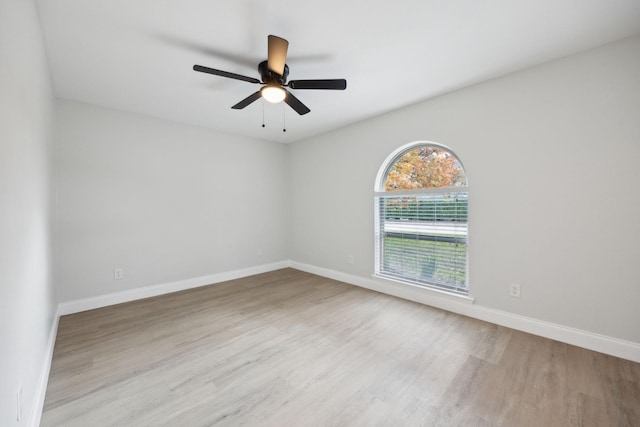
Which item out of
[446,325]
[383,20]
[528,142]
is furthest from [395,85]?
[446,325]

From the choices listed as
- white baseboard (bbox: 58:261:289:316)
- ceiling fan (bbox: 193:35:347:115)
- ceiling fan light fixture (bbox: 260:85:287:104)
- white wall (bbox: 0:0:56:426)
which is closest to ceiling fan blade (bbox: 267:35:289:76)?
ceiling fan (bbox: 193:35:347:115)

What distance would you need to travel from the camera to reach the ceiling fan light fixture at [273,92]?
7.04ft

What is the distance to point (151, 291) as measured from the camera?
356 centimetres

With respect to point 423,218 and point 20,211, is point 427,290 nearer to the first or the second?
point 423,218

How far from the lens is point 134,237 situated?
11.4ft

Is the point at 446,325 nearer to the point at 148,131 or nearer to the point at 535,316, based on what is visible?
the point at 535,316

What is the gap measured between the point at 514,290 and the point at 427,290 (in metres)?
0.88

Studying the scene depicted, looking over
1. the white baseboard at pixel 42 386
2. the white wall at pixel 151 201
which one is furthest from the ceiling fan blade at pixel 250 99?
the white baseboard at pixel 42 386

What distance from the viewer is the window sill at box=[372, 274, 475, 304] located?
9.39 feet

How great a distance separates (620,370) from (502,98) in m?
2.45

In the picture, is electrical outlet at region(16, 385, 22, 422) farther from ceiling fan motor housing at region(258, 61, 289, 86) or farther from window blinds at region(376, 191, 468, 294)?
window blinds at region(376, 191, 468, 294)

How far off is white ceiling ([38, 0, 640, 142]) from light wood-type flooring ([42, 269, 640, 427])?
2523 mm

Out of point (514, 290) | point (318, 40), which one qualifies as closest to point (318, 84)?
point (318, 40)

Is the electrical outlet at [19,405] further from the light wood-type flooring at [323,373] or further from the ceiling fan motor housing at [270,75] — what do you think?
the ceiling fan motor housing at [270,75]
